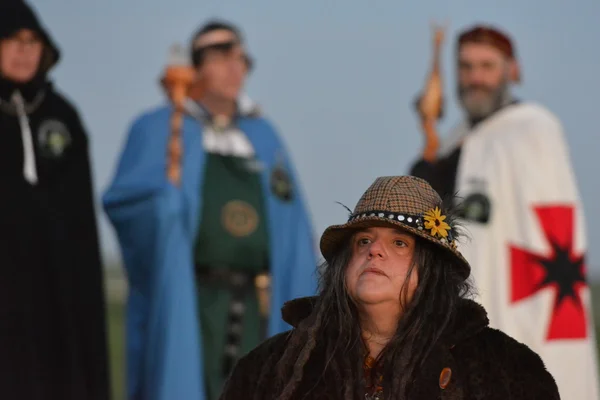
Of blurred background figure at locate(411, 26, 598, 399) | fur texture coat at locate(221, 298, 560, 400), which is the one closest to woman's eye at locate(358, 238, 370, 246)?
fur texture coat at locate(221, 298, 560, 400)

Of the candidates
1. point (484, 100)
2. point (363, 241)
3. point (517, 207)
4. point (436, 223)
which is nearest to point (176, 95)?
point (484, 100)

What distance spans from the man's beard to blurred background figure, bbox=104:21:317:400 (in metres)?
1.16

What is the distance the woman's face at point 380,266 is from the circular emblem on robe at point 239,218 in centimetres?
393

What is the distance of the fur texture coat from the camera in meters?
4.05

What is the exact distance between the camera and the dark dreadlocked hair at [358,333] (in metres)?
4.11

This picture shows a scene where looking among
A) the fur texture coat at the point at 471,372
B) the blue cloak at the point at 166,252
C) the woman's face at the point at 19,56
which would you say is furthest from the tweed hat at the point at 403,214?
the woman's face at the point at 19,56

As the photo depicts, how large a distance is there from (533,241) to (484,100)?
3.20 feet

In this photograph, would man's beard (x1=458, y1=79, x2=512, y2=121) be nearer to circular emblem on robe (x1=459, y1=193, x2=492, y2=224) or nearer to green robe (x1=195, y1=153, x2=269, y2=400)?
circular emblem on robe (x1=459, y1=193, x2=492, y2=224)

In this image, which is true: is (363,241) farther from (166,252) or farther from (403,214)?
(166,252)

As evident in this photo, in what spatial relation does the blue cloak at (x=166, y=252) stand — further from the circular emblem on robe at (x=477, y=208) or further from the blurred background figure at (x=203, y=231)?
the circular emblem on robe at (x=477, y=208)

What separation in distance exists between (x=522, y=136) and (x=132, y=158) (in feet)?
7.38

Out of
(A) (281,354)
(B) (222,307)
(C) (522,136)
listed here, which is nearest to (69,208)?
(B) (222,307)

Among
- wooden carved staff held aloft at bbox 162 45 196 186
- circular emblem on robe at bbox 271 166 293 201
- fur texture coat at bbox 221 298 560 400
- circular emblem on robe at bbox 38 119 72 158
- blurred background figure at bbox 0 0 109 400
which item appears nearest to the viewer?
fur texture coat at bbox 221 298 560 400

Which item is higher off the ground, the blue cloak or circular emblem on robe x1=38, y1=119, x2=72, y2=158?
circular emblem on robe x1=38, y1=119, x2=72, y2=158
